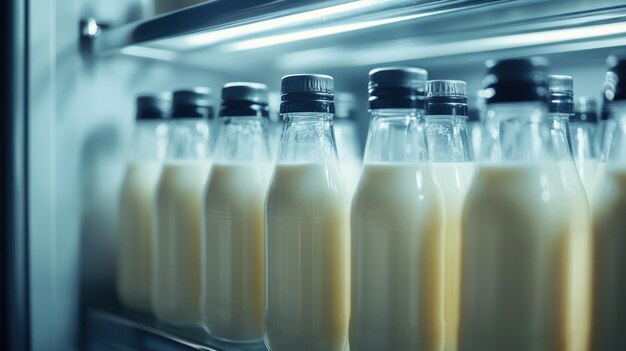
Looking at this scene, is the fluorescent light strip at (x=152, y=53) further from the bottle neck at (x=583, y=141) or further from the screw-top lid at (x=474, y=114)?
the bottle neck at (x=583, y=141)

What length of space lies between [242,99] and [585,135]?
0.43m

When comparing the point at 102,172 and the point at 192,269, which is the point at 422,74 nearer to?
the point at 192,269

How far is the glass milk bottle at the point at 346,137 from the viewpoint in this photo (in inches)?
32.6

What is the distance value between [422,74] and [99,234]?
64cm

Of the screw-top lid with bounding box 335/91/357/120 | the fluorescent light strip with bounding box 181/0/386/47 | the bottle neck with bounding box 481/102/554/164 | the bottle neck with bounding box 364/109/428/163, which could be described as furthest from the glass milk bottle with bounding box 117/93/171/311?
the bottle neck with bounding box 481/102/554/164

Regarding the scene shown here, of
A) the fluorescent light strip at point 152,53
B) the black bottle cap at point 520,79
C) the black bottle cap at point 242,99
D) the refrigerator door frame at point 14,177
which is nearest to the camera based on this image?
the black bottle cap at point 520,79

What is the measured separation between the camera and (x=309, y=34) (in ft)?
2.38

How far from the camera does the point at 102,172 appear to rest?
3.01 feet

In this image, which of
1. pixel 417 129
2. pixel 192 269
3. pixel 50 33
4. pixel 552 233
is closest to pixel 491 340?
pixel 552 233

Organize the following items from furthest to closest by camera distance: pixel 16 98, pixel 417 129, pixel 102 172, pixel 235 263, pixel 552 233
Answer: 1. pixel 102 172
2. pixel 16 98
3. pixel 235 263
4. pixel 417 129
5. pixel 552 233

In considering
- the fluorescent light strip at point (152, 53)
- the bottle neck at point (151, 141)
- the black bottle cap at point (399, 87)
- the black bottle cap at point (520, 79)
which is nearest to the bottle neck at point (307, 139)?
the black bottle cap at point (399, 87)

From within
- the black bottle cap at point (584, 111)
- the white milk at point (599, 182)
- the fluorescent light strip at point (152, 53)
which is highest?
the fluorescent light strip at point (152, 53)

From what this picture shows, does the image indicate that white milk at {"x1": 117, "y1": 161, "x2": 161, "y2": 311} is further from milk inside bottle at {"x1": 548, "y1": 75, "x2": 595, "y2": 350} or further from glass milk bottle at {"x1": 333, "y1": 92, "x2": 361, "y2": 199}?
milk inside bottle at {"x1": 548, "y1": 75, "x2": 595, "y2": 350}

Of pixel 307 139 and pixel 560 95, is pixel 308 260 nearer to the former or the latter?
pixel 307 139
